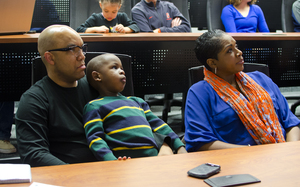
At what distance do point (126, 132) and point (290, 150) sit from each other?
0.56 m

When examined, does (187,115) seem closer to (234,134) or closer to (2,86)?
(234,134)

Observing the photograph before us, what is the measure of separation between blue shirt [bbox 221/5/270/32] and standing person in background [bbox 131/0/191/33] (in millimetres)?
417

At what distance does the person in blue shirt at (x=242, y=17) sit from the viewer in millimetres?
3322

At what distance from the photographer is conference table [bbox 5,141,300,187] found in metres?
0.72

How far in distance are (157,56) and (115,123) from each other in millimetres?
1278

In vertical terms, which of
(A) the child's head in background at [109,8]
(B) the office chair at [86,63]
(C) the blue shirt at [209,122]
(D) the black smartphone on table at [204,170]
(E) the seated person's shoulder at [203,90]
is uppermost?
(A) the child's head in background at [109,8]

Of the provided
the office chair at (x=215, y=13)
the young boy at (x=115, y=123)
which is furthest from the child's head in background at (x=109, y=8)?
the young boy at (x=115, y=123)

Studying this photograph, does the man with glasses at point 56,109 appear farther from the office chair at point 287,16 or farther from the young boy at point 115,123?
the office chair at point 287,16

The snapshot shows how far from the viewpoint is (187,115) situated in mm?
1349

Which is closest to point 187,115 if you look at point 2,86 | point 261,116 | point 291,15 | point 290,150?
point 261,116

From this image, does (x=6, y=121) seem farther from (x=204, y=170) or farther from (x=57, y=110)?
(x=204, y=170)

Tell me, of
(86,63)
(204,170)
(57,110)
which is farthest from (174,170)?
(86,63)

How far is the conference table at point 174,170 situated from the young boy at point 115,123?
28 cm

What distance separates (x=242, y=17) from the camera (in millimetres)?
3449
